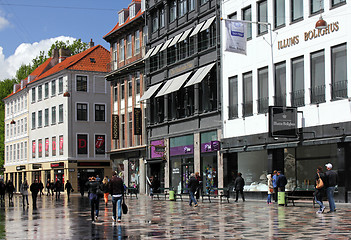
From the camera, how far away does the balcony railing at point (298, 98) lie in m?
32.2

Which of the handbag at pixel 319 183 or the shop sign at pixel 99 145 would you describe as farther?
the shop sign at pixel 99 145

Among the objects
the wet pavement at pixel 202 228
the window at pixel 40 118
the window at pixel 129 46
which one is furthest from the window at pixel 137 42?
the wet pavement at pixel 202 228

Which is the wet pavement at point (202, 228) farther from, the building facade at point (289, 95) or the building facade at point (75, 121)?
the building facade at point (75, 121)

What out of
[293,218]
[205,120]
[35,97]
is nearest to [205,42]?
[205,120]

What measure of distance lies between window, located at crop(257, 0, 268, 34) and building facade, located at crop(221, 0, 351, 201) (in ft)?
0.19

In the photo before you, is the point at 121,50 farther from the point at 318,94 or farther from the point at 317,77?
the point at 318,94

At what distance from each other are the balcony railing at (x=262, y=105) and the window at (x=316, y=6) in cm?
597

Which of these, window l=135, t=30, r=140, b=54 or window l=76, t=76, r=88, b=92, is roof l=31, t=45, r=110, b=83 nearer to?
window l=76, t=76, r=88, b=92

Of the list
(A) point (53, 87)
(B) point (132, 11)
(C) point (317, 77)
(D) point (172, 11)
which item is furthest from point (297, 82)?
(A) point (53, 87)

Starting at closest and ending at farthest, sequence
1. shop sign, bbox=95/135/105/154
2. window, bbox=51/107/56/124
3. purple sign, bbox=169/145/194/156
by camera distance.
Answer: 1. purple sign, bbox=169/145/194/156
2. shop sign, bbox=95/135/105/154
3. window, bbox=51/107/56/124

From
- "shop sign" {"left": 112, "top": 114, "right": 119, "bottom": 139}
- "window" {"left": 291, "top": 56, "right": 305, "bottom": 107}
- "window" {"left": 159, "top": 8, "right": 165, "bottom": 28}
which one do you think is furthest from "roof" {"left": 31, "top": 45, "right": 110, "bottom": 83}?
"window" {"left": 291, "top": 56, "right": 305, "bottom": 107}

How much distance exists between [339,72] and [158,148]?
67.0ft

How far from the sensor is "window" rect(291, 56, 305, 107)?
32250mm

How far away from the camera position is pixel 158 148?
4712 cm
